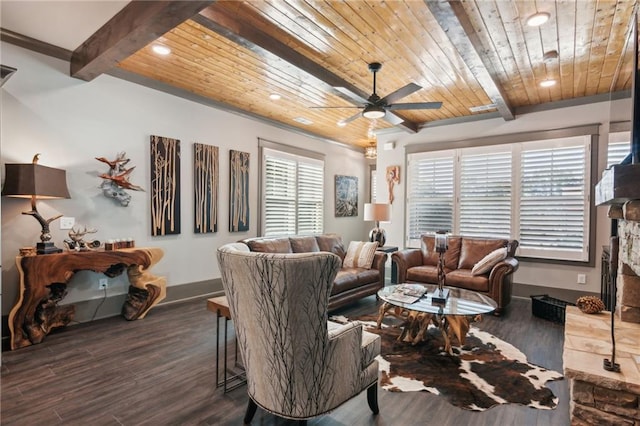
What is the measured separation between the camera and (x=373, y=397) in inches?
80.8

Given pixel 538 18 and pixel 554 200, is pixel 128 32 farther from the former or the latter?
pixel 554 200

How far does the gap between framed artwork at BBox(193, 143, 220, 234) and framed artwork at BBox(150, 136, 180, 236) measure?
27 centimetres

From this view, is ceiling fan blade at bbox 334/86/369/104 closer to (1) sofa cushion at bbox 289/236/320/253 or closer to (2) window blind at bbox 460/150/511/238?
(1) sofa cushion at bbox 289/236/320/253

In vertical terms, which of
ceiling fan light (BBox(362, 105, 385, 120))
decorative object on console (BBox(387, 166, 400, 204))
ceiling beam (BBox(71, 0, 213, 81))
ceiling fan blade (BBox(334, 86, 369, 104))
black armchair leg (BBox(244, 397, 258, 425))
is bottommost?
black armchair leg (BBox(244, 397, 258, 425))

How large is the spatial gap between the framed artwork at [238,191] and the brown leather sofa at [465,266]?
257 cm

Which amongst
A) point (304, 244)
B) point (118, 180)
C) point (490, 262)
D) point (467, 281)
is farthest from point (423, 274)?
point (118, 180)

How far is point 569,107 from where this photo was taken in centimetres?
483

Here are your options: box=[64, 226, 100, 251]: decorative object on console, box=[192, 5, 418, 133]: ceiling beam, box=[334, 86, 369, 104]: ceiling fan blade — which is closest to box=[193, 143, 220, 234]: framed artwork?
box=[64, 226, 100, 251]: decorative object on console

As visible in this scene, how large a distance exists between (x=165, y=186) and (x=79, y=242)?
1.22 metres

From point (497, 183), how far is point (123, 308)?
19.2 ft

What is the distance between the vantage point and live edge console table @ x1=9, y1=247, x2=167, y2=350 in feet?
9.72

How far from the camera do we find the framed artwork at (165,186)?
4.21 m

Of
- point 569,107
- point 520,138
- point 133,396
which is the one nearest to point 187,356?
point 133,396

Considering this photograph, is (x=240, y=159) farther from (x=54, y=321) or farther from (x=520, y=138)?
(x=520, y=138)
